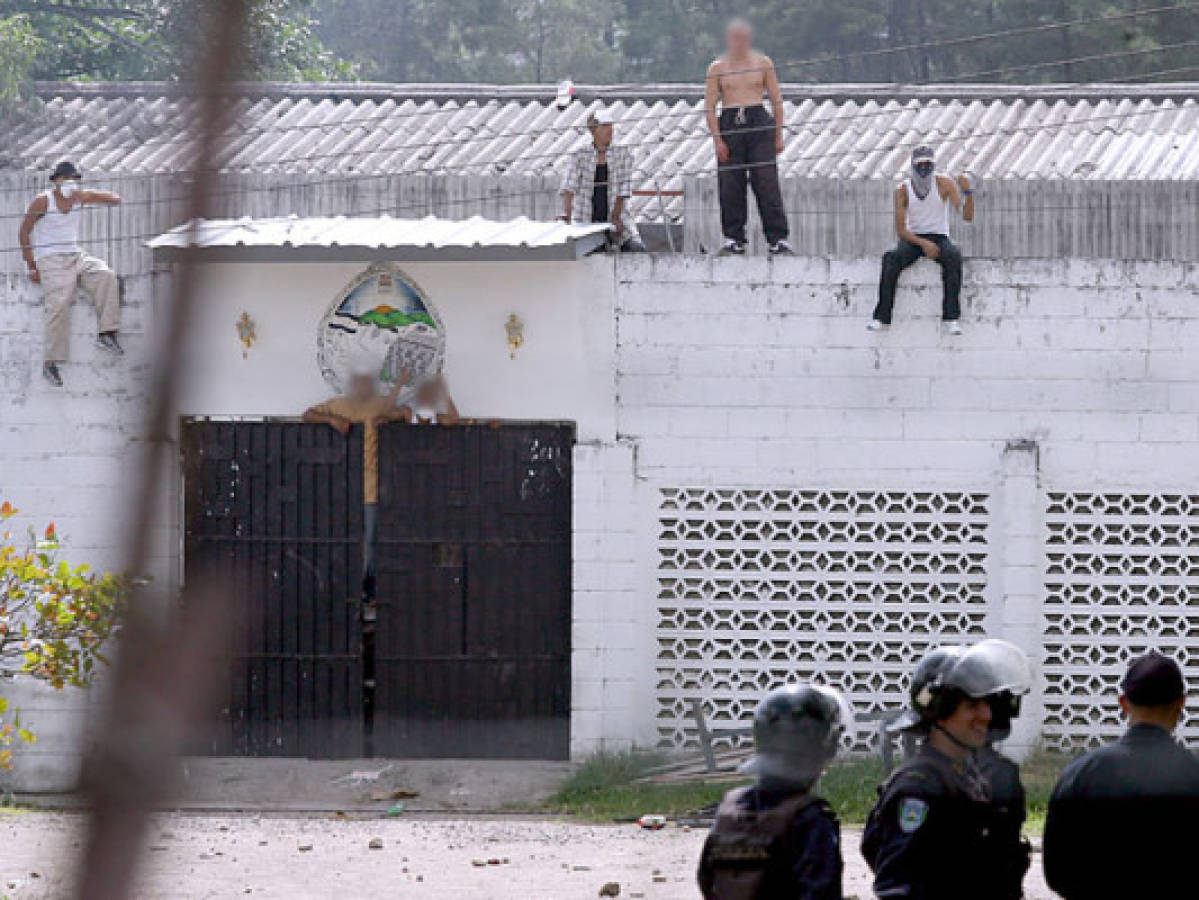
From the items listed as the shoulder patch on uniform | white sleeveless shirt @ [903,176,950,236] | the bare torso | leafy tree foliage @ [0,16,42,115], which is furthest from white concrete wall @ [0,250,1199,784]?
the shoulder patch on uniform

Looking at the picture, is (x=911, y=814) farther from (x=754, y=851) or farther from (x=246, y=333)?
(x=246, y=333)

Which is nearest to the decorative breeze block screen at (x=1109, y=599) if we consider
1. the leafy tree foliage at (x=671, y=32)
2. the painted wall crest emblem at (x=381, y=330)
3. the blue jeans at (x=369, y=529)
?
the leafy tree foliage at (x=671, y=32)

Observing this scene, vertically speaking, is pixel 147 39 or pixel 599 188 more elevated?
pixel 599 188

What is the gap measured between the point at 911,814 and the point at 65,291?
7.77 m

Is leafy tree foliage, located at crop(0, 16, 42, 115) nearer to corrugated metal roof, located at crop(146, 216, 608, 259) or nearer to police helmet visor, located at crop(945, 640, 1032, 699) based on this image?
corrugated metal roof, located at crop(146, 216, 608, 259)

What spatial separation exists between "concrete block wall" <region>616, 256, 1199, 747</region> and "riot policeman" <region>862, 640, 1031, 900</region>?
20.7ft

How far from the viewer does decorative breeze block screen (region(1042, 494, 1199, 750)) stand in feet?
34.6

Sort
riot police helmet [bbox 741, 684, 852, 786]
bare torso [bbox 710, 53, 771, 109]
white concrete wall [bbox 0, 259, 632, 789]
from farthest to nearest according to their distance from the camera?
1. white concrete wall [bbox 0, 259, 632, 789]
2. bare torso [bbox 710, 53, 771, 109]
3. riot police helmet [bbox 741, 684, 852, 786]

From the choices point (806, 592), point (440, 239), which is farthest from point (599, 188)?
point (806, 592)

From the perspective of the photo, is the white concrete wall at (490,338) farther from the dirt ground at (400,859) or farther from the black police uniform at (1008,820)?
the black police uniform at (1008,820)

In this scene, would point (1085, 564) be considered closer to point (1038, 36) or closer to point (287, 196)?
point (1038, 36)

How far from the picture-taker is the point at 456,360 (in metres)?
10.7

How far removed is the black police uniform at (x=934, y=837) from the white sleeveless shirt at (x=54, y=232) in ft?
25.4

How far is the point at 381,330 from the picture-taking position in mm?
10773
